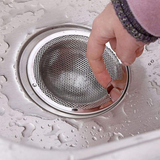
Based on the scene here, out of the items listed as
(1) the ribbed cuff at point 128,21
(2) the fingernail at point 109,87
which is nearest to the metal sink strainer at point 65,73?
(2) the fingernail at point 109,87

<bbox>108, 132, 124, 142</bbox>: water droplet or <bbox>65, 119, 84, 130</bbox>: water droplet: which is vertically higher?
<bbox>108, 132, 124, 142</bbox>: water droplet

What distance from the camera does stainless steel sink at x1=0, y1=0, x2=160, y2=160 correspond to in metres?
0.54

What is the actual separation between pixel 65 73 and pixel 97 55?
155 mm

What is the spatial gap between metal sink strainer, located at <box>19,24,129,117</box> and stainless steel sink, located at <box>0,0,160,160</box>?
0.02m

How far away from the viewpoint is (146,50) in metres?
0.69

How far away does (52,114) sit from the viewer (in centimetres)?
58

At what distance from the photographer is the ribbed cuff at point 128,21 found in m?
0.41

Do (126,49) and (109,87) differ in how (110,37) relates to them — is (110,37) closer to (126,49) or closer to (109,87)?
(126,49)

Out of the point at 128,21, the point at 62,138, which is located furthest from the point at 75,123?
the point at 128,21

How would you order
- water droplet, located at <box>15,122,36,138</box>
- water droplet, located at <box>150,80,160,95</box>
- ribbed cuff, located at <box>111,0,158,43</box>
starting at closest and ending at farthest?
ribbed cuff, located at <box>111,0,158,43</box>
water droplet, located at <box>15,122,36,138</box>
water droplet, located at <box>150,80,160,95</box>

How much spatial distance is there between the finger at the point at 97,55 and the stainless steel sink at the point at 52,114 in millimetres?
79

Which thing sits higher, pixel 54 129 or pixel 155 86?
pixel 155 86

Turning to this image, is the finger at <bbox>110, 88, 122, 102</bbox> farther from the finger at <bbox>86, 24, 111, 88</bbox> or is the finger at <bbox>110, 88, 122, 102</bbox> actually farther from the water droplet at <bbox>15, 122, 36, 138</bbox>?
the water droplet at <bbox>15, 122, 36, 138</bbox>

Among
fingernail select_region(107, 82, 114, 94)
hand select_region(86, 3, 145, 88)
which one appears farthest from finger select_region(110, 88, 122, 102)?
hand select_region(86, 3, 145, 88)
